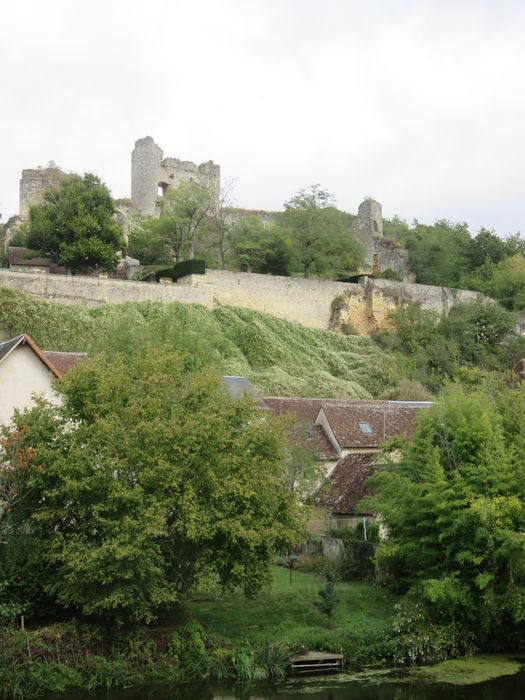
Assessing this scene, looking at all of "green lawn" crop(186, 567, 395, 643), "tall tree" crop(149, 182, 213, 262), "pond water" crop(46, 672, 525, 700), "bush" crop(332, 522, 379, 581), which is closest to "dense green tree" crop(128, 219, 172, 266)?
"tall tree" crop(149, 182, 213, 262)

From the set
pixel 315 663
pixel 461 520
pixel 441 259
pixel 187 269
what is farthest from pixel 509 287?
pixel 315 663

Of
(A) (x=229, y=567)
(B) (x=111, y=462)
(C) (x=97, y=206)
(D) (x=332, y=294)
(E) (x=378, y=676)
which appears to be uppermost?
(C) (x=97, y=206)

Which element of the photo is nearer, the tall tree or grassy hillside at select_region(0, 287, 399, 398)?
grassy hillside at select_region(0, 287, 399, 398)

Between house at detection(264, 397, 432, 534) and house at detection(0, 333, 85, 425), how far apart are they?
801cm

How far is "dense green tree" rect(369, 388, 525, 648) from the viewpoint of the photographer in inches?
780

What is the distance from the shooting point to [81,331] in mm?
38094

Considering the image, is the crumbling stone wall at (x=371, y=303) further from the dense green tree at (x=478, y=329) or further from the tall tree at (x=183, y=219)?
the tall tree at (x=183, y=219)

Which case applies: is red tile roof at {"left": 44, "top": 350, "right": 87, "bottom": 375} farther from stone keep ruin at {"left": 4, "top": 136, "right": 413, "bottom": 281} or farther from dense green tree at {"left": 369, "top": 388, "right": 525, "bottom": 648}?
stone keep ruin at {"left": 4, "top": 136, "right": 413, "bottom": 281}

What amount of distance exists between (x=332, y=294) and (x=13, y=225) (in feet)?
71.2

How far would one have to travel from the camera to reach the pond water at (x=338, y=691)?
17.1m

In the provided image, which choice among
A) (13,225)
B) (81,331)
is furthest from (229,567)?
(13,225)

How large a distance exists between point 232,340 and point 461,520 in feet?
79.4

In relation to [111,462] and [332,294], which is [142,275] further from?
[111,462]

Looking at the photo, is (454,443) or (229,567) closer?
(229,567)
